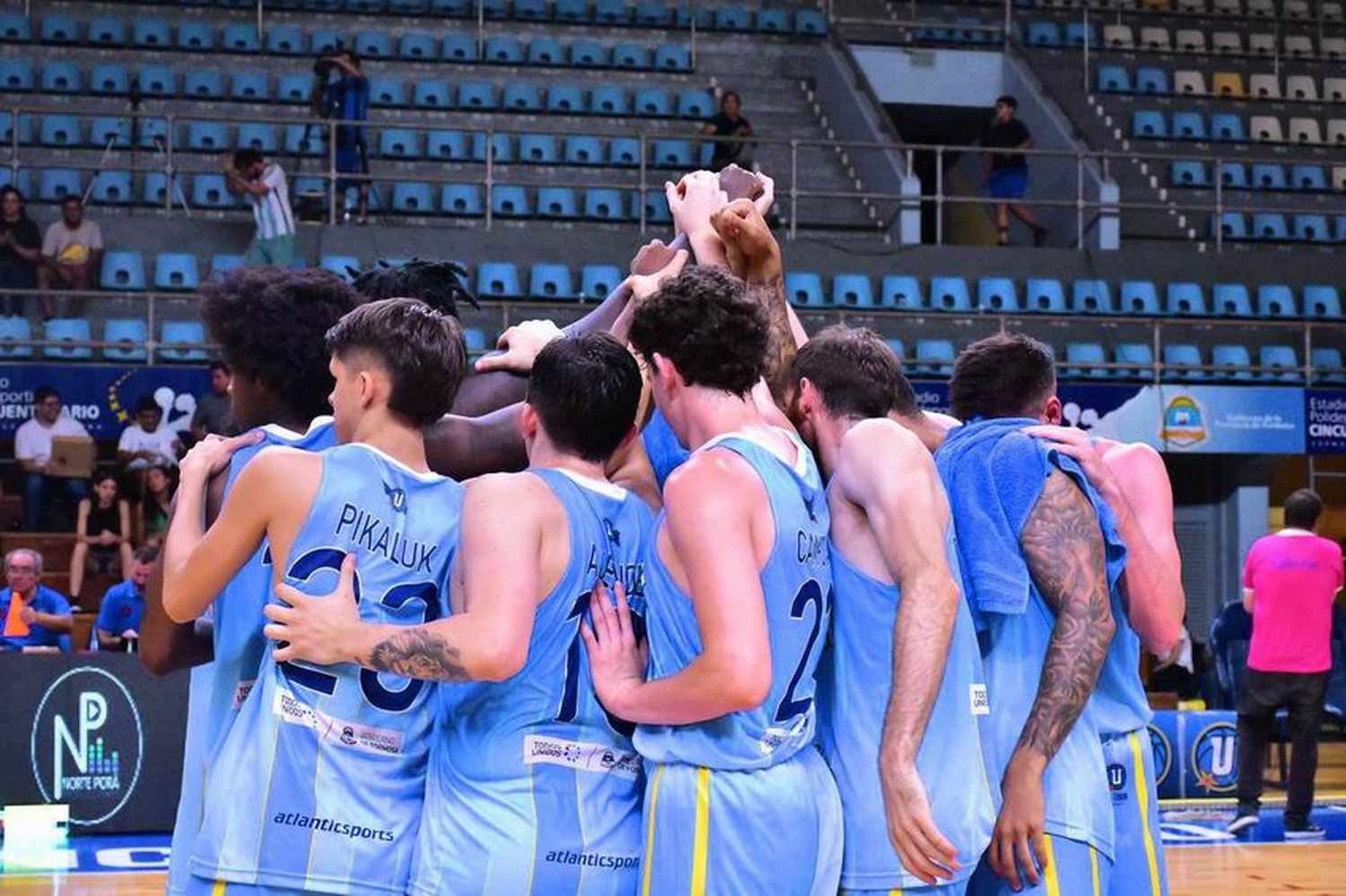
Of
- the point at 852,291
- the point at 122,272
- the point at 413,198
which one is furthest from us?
the point at 413,198

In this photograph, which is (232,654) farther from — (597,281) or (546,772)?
(597,281)

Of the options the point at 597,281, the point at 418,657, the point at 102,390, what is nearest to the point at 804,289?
the point at 597,281

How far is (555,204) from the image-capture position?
1745 centimetres

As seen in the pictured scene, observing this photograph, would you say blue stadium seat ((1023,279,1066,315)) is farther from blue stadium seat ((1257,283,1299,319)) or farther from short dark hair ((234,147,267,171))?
short dark hair ((234,147,267,171))

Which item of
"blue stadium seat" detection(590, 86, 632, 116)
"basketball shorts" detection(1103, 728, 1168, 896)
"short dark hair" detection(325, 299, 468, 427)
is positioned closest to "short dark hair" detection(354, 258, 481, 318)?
"short dark hair" detection(325, 299, 468, 427)

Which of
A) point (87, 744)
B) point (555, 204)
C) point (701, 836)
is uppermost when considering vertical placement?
point (555, 204)

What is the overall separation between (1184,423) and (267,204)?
8018 millimetres

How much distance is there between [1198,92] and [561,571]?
19.3 metres

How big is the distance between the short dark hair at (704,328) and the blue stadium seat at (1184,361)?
41.3 ft

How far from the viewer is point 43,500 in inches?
522

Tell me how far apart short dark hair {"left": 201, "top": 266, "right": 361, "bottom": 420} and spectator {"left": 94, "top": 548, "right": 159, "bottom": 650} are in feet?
24.4

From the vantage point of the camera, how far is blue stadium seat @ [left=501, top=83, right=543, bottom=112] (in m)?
18.8

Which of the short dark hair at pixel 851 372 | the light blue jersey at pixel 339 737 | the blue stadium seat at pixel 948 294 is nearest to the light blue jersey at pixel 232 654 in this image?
the light blue jersey at pixel 339 737

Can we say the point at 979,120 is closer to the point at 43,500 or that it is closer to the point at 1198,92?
the point at 1198,92
